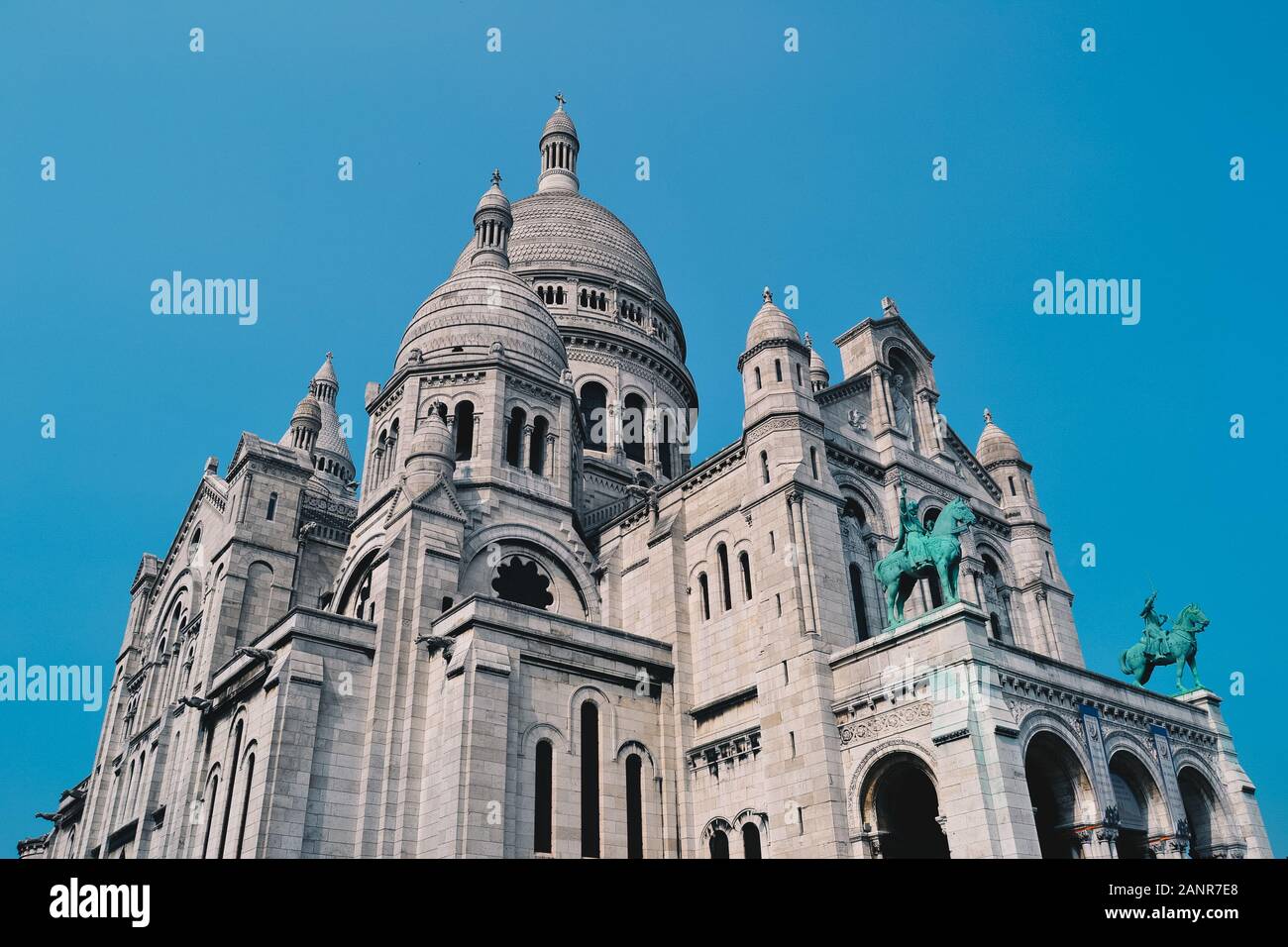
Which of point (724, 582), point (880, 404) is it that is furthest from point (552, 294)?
point (724, 582)

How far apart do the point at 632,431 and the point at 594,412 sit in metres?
2.39

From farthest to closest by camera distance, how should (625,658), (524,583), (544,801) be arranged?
(524,583)
(625,658)
(544,801)

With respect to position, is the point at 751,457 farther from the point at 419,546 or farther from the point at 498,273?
the point at 498,273

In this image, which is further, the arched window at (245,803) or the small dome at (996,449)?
the small dome at (996,449)

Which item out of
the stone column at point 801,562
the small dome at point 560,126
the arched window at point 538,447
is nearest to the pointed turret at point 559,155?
the small dome at point 560,126

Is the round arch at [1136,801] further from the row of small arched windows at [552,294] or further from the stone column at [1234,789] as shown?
the row of small arched windows at [552,294]

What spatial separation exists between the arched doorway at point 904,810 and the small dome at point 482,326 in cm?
2164

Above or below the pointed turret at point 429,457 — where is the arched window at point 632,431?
above

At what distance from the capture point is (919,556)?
28672 millimetres

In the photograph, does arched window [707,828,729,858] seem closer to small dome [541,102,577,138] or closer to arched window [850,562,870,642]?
arched window [850,562,870,642]

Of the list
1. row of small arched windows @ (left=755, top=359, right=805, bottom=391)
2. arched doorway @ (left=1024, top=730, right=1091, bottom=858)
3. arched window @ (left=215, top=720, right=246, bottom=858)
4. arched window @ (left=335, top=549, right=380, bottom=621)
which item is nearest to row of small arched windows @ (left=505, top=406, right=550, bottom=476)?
arched window @ (left=335, top=549, right=380, bottom=621)

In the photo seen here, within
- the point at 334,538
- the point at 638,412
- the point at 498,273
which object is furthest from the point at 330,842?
the point at 638,412

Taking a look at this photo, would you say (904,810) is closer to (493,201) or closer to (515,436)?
(515,436)

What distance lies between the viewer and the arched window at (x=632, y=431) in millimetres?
54625
